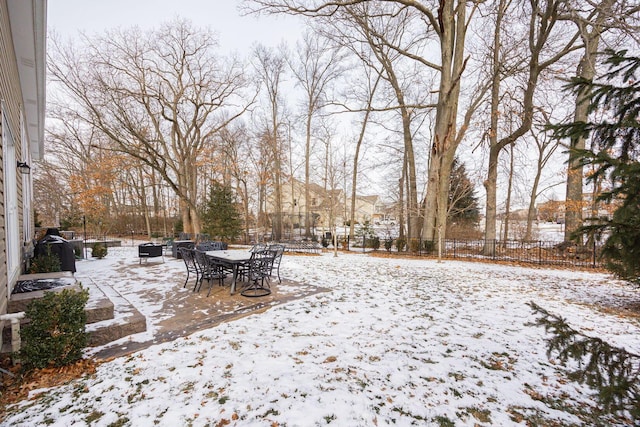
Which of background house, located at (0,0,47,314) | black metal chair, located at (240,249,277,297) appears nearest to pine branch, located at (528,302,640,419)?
black metal chair, located at (240,249,277,297)

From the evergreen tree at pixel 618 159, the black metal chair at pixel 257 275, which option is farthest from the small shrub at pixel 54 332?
the evergreen tree at pixel 618 159

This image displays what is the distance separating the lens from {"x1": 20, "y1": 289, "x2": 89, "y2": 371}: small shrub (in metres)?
2.79

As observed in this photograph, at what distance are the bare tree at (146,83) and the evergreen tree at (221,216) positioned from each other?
3.01 ft

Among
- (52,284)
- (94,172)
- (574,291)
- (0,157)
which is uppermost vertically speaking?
(94,172)

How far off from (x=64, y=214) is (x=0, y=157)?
25478mm

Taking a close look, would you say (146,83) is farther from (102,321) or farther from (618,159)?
(618,159)

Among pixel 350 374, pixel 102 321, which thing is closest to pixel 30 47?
pixel 102 321

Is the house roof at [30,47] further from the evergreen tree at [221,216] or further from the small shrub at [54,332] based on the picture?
the evergreen tree at [221,216]

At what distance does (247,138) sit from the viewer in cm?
2194

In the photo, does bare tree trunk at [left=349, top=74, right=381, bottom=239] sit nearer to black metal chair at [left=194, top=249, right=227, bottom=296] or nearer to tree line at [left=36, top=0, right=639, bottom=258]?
tree line at [left=36, top=0, right=639, bottom=258]

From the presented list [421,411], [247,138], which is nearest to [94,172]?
[247,138]

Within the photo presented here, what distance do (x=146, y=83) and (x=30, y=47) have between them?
11850mm

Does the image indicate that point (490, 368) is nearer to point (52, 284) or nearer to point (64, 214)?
point (52, 284)

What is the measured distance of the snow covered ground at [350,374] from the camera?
2.28 m
